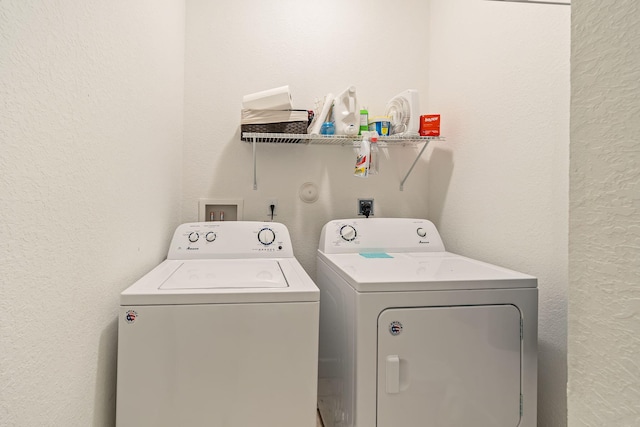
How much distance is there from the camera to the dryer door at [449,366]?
1.11 metres

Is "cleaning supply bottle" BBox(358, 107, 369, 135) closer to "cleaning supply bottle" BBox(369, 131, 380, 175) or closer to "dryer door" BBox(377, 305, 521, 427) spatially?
"cleaning supply bottle" BBox(369, 131, 380, 175)

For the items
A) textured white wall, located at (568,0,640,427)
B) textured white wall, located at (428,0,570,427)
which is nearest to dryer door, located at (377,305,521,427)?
textured white wall, located at (428,0,570,427)

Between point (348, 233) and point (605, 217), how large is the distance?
1408 millimetres

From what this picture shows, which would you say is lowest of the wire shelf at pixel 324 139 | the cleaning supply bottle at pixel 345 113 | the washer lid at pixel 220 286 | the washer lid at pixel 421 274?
the washer lid at pixel 220 286

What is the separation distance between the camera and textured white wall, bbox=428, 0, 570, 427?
Result: 1219 millimetres

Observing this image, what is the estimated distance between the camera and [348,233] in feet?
5.96

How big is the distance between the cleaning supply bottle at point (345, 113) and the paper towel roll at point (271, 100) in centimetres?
26

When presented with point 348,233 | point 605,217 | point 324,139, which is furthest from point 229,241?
point 605,217

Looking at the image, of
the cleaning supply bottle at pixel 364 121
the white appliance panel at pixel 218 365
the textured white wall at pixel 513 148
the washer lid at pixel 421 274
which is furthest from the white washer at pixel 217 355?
the cleaning supply bottle at pixel 364 121

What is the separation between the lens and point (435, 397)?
44.4 inches

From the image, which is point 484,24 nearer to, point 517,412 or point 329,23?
point 329,23

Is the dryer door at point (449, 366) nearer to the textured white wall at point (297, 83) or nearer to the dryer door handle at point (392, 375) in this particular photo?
the dryer door handle at point (392, 375)

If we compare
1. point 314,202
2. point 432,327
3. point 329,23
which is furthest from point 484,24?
point 432,327

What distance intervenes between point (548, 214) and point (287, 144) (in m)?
1.31
